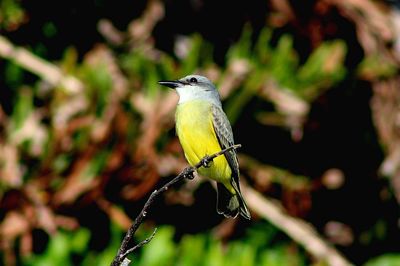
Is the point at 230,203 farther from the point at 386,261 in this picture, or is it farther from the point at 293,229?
the point at 386,261

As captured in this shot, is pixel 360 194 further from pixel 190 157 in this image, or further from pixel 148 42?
pixel 190 157

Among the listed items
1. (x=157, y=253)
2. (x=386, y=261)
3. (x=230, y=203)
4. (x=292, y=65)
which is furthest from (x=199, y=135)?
(x=386, y=261)

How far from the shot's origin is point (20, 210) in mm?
3963

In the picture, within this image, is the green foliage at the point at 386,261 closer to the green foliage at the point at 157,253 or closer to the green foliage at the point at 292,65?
the green foliage at the point at 157,253

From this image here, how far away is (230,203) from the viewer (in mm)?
2080

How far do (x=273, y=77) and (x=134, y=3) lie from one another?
1.15 m

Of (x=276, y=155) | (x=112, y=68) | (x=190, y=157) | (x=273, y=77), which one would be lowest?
(x=276, y=155)

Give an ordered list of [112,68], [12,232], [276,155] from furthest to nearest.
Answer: [276,155]
[112,68]
[12,232]

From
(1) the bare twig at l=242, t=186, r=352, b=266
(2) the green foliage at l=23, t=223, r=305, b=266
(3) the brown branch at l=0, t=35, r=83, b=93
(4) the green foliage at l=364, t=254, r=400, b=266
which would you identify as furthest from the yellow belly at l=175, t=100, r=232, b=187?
(4) the green foliage at l=364, t=254, r=400, b=266

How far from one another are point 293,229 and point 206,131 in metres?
2.26

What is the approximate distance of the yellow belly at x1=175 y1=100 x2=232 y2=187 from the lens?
6.83ft

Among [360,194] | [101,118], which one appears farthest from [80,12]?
[360,194]

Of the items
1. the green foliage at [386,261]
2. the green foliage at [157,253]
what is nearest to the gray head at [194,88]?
the green foliage at [157,253]

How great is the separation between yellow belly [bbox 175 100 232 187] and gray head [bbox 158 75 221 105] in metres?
0.02
